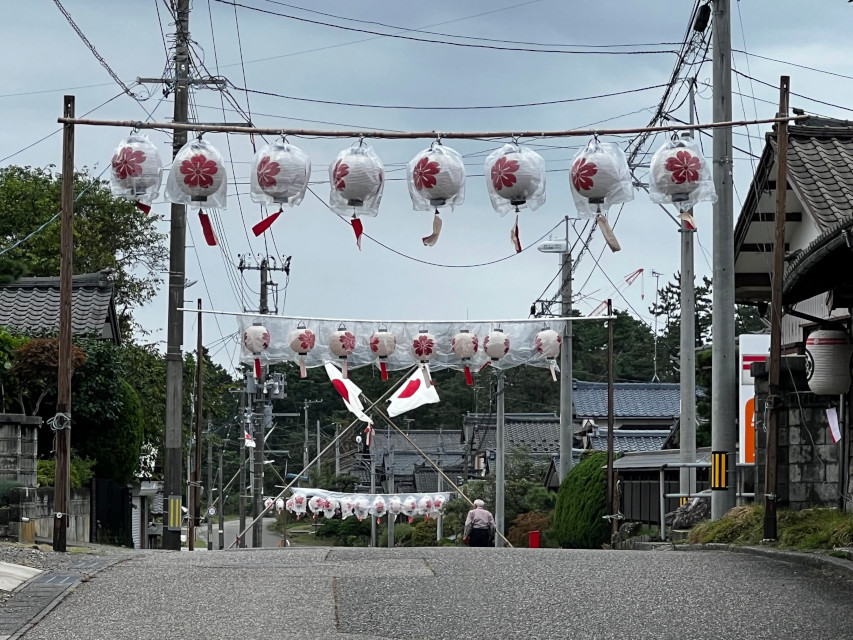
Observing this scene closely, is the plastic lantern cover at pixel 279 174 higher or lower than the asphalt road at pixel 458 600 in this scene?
higher

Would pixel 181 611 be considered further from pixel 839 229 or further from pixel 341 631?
pixel 839 229

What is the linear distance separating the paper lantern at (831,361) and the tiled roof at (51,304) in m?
17.3

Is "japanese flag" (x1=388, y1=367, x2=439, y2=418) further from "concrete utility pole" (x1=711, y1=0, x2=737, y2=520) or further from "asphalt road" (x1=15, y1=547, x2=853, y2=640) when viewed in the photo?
"asphalt road" (x1=15, y1=547, x2=853, y2=640)

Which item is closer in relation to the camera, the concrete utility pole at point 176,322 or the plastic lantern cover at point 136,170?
the plastic lantern cover at point 136,170

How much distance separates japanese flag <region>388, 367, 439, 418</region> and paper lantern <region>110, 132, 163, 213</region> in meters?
12.2

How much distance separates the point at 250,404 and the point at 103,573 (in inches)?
1145

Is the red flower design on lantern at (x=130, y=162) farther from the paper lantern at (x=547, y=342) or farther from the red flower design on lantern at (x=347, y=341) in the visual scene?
the paper lantern at (x=547, y=342)

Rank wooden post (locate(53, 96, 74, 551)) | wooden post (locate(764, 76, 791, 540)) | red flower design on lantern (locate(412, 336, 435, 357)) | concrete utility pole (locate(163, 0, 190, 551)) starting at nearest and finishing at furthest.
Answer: wooden post (locate(53, 96, 74, 551)), wooden post (locate(764, 76, 791, 540)), concrete utility pole (locate(163, 0, 190, 551)), red flower design on lantern (locate(412, 336, 435, 357))

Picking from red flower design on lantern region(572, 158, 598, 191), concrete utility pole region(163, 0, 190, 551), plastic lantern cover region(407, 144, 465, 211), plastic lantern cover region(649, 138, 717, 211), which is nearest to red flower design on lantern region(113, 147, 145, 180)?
plastic lantern cover region(407, 144, 465, 211)

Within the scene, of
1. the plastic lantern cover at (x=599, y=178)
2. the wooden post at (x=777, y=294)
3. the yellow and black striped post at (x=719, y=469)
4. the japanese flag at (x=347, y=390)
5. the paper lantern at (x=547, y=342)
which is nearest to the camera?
the plastic lantern cover at (x=599, y=178)

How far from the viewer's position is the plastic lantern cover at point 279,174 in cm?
1370

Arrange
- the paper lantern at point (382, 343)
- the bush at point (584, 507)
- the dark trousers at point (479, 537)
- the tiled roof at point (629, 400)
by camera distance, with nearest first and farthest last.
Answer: the dark trousers at point (479, 537)
the paper lantern at point (382, 343)
the bush at point (584, 507)
the tiled roof at point (629, 400)

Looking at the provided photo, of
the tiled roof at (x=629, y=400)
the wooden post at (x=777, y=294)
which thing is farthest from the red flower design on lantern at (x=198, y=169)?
the tiled roof at (x=629, y=400)

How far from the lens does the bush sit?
27047 millimetres
